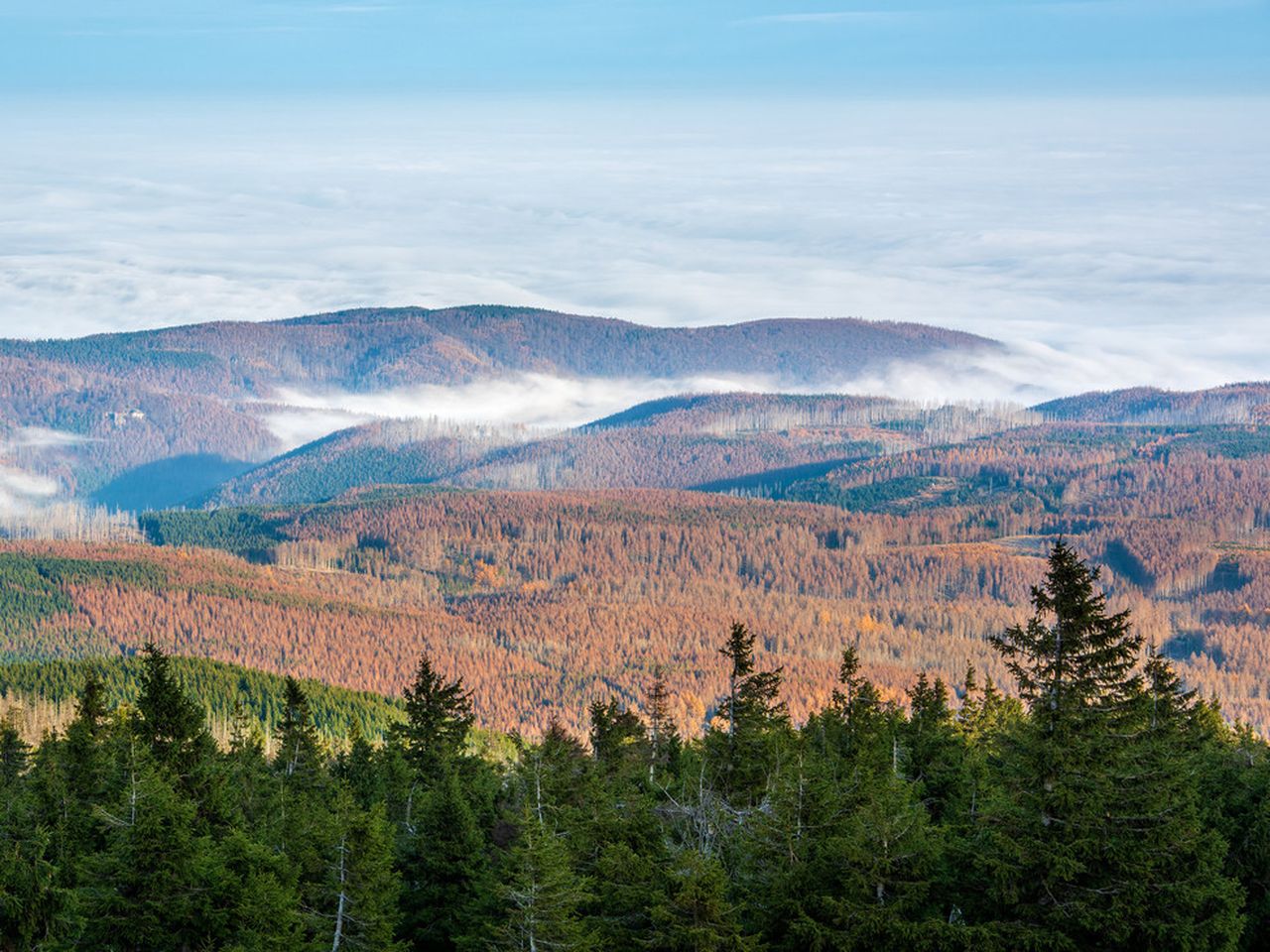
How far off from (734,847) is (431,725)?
40.7 metres

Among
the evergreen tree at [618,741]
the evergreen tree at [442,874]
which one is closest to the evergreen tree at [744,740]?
the evergreen tree at [442,874]

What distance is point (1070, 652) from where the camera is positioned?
173ft

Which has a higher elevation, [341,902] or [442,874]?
[341,902]

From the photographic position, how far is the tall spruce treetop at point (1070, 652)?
52312mm

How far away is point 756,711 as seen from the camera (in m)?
75.4

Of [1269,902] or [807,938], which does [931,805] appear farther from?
[807,938]

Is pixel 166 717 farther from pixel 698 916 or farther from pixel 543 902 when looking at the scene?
pixel 698 916

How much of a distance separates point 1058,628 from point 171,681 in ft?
136

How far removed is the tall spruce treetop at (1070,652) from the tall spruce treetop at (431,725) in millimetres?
50217

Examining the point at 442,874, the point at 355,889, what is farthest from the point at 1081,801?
the point at 442,874

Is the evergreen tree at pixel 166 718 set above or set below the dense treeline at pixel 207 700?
above

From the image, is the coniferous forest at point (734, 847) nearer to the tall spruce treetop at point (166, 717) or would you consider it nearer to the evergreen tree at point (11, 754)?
the tall spruce treetop at point (166, 717)

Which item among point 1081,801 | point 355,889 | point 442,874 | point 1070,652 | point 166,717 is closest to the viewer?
point 1081,801

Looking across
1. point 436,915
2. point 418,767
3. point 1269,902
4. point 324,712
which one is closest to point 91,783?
point 436,915
